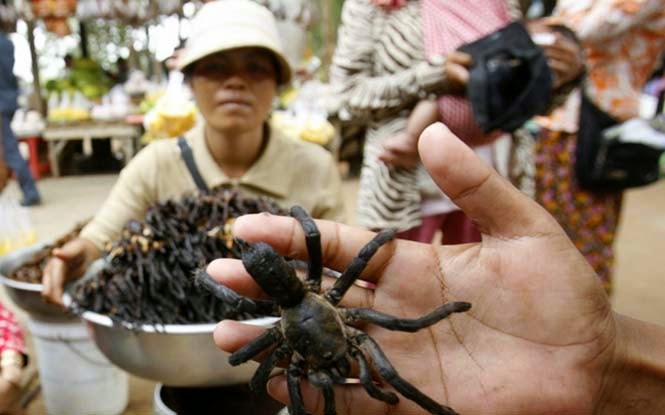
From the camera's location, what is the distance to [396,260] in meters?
1.20

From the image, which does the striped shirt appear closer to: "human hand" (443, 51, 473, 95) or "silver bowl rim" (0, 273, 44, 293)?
"human hand" (443, 51, 473, 95)

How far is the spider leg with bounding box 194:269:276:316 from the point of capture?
1.21 metres

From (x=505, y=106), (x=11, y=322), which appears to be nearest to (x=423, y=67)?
(x=505, y=106)

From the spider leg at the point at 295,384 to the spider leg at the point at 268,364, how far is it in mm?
24

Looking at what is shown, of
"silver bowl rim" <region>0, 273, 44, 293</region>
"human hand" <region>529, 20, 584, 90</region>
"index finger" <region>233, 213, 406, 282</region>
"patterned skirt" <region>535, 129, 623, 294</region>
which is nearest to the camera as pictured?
"index finger" <region>233, 213, 406, 282</region>

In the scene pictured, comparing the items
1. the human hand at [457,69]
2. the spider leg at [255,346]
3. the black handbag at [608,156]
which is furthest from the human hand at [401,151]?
the spider leg at [255,346]

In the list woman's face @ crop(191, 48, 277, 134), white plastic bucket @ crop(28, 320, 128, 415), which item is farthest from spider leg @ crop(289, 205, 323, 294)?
white plastic bucket @ crop(28, 320, 128, 415)

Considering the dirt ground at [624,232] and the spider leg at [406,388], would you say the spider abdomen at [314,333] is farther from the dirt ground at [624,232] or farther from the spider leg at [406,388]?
the dirt ground at [624,232]

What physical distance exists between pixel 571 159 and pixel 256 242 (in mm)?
1652

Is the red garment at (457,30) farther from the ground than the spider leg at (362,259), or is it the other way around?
the red garment at (457,30)

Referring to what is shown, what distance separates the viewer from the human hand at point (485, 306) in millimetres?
1103

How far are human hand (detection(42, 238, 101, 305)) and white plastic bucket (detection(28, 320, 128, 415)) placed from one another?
0.40 m

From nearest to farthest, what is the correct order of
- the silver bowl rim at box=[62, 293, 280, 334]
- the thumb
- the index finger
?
1. the thumb
2. the index finger
3. the silver bowl rim at box=[62, 293, 280, 334]

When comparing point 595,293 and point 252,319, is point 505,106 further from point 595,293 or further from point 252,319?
point 252,319
